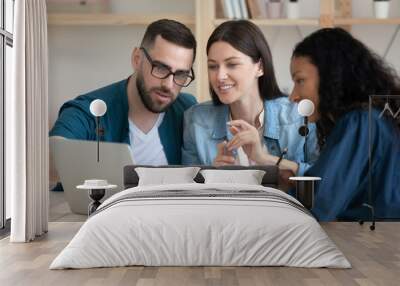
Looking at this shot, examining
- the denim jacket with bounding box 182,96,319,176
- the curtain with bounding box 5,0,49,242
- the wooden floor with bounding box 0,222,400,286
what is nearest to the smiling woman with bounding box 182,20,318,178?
the denim jacket with bounding box 182,96,319,176

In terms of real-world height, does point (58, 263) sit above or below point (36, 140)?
below

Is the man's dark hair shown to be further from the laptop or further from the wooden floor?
the wooden floor

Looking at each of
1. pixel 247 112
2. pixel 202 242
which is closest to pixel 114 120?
pixel 247 112

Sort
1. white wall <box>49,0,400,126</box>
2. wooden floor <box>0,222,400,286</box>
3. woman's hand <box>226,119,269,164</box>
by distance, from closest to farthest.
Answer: wooden floor <box>0,222,400,286</box>
woman's hand <box>226,119,269,164</box>
white wall <box>49,0,400,126</box>

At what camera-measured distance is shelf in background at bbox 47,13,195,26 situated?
268 inches

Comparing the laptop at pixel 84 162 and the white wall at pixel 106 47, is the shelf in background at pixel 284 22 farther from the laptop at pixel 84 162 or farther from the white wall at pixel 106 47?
the laptop at pixel 84 162

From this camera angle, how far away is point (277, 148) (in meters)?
6.76

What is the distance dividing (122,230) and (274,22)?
121 inches

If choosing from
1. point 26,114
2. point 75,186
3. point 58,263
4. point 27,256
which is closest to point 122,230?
point 58,263

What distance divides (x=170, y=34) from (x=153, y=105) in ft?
2.32

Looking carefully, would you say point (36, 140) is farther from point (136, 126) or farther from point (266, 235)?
point (266, 235)

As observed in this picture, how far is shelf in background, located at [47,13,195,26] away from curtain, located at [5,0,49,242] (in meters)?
0.67

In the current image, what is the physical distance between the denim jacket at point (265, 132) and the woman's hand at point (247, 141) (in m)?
0.06

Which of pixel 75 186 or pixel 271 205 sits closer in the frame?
pixel 271 205
